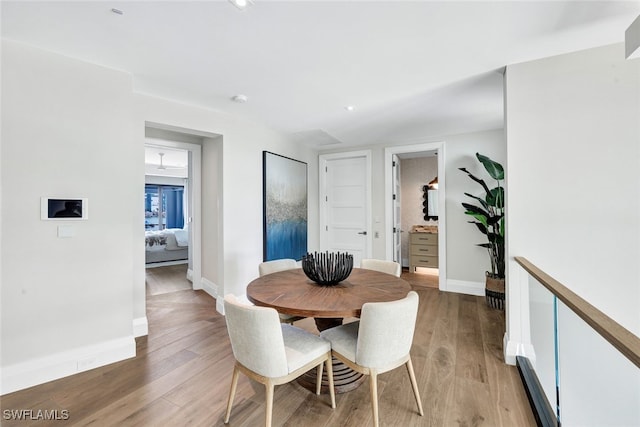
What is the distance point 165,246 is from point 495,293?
6.35m

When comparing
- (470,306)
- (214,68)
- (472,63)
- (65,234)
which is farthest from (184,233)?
(472,63)

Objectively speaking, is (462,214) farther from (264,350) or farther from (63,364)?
(63,364)

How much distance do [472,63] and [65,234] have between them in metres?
3.44

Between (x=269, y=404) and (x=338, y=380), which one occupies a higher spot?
(x=269, y=404)

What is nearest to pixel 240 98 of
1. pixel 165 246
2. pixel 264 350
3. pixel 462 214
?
pixel 264 350

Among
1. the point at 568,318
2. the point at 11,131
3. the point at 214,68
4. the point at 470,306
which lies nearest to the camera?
the point at 568,318

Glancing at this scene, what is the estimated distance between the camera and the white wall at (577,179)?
1922mm

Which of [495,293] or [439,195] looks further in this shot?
[439,195]

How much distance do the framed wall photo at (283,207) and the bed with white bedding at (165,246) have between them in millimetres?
3346

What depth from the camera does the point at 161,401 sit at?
183cm

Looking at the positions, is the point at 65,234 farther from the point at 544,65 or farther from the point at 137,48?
the point at 544,65

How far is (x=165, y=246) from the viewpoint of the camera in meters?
6.31

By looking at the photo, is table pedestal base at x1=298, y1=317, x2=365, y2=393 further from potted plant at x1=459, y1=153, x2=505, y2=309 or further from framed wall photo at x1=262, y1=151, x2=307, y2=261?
potted plant at x1=459, y1=153, x2=505, y2=309

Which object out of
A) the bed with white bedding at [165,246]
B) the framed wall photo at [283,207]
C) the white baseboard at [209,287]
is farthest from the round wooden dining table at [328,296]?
the bed with white bedding at [165,246]
